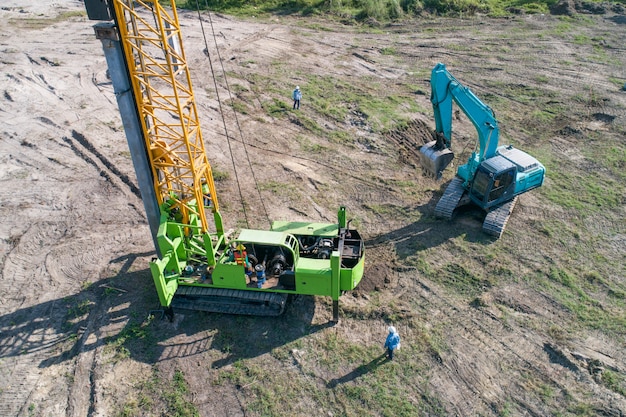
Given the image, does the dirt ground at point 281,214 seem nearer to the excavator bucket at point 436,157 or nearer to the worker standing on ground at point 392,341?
the worker standing on ground at point 392,341

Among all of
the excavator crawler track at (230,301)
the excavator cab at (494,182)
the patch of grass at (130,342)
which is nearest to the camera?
the patch of grass at (130,342)

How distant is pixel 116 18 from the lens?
9336 millimetres

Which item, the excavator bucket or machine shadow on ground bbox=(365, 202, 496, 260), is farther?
the excavator bucket

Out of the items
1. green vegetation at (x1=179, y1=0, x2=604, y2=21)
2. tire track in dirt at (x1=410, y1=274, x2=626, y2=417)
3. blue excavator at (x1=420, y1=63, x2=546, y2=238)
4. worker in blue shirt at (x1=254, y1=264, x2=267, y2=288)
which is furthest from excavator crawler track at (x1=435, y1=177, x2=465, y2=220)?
green vegetation at (x1=179, y1=0, x2=604, y2=21)

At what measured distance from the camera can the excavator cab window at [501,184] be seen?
14.6 meters

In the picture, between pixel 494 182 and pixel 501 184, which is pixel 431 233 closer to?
pixel 494 182

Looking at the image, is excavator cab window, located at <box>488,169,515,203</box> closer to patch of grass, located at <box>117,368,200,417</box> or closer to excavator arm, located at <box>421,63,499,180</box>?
excavator arm, located at <box>421,63,499,180</box>

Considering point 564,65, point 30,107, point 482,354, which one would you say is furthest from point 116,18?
point 564,65

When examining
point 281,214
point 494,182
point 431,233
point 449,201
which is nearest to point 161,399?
point 281,214

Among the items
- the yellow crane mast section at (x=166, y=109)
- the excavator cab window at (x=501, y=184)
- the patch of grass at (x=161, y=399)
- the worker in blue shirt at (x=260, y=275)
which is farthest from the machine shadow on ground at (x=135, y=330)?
the excavator cab window at (x=501, y=184)

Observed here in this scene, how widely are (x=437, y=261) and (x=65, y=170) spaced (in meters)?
14.1

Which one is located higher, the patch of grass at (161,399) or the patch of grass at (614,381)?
the patch of grass at (161,399)

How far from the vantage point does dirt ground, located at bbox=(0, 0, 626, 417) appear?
34.9 ft

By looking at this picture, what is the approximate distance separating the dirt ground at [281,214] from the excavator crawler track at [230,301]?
308mm
